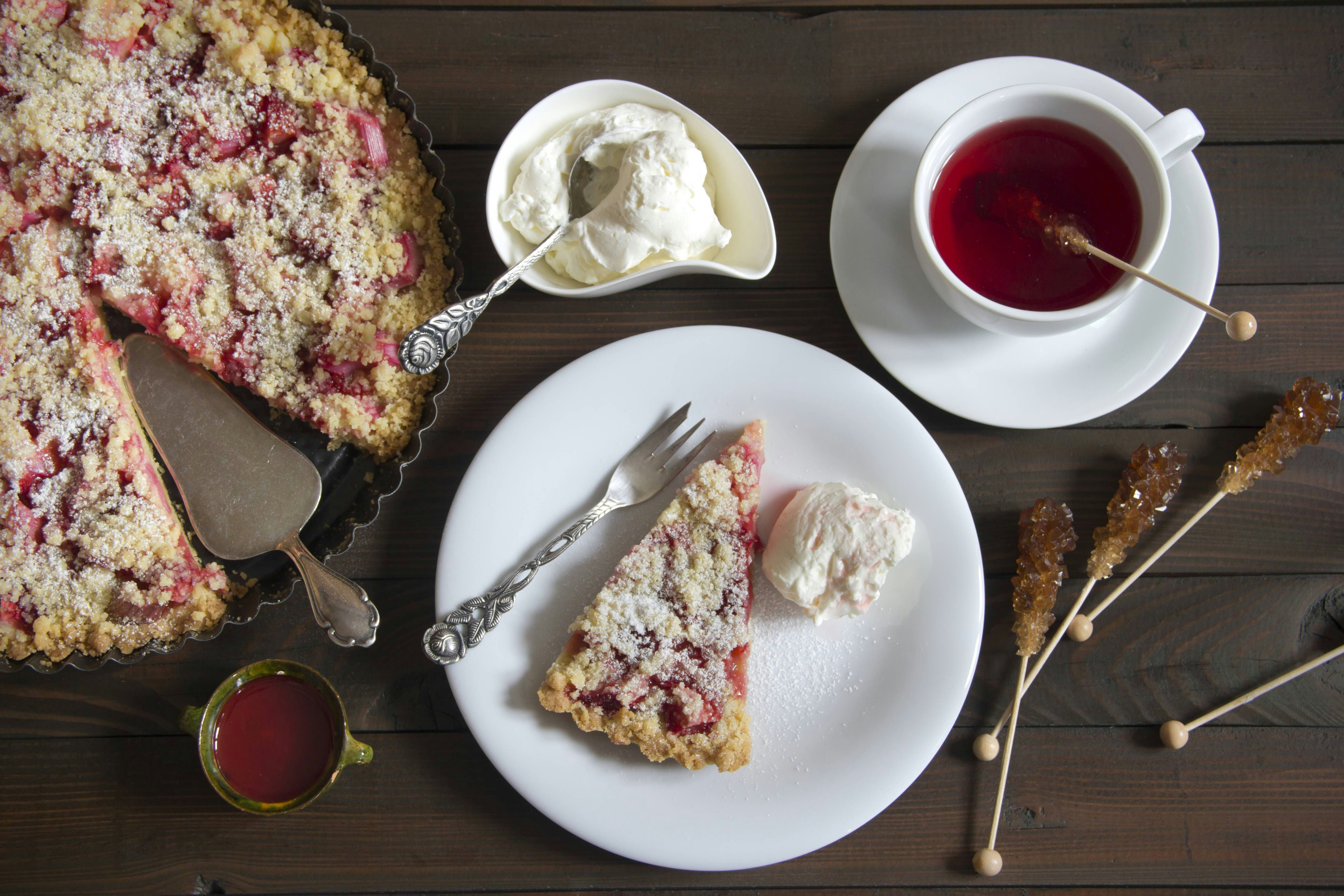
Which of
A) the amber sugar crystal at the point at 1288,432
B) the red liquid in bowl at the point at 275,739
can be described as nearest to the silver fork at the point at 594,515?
the red liquid in bowl at the point at 275,739

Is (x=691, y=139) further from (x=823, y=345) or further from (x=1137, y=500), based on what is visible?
(x=1137, y=500)

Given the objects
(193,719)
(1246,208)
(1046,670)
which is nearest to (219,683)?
(193,719)

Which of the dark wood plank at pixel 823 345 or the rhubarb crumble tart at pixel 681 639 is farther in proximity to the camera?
the dark wood plank at pixel 823 345

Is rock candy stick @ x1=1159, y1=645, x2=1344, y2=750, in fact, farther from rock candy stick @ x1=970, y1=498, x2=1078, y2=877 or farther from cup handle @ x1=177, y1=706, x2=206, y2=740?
cup handle @ x1=177, y1=706, x2=206, y2=740

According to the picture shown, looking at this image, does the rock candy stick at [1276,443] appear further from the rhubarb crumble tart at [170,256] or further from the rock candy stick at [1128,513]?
the rhubarb crumble tart at [170,256]

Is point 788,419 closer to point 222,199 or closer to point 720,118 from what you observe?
point 720,118

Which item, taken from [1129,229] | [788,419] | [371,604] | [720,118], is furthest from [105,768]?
[1129,229]
